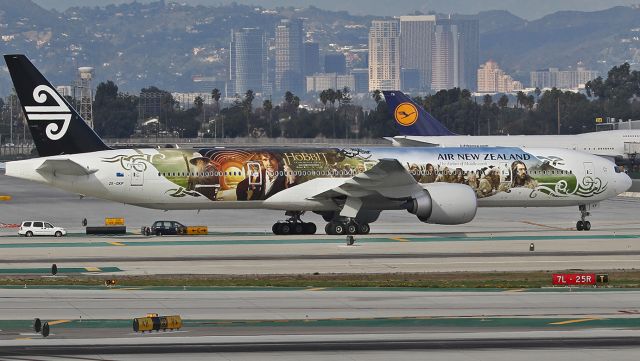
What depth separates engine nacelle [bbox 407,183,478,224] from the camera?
2389 inches

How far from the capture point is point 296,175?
6325cm

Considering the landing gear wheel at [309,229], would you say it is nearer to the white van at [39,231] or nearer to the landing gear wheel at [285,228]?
the landing gear wheel at [285,228]

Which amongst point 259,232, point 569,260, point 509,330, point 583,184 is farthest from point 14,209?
point 509,330

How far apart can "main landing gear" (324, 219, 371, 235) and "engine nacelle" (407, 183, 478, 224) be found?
3.07m

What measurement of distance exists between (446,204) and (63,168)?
17.6 meters

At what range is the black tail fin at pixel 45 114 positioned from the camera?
61812 mm

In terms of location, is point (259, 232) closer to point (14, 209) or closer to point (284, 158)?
point (284, 158)

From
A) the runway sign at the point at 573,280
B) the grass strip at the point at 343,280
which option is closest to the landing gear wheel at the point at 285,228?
the grass strip at the point at 343,280

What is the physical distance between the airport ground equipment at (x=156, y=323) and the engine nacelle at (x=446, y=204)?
28.5 metres

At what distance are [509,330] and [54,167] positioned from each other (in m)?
32.8

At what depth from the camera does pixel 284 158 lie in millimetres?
63938

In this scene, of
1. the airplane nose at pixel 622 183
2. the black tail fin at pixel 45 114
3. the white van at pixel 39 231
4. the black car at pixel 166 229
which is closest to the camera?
the black tail fin at pixel 45 114

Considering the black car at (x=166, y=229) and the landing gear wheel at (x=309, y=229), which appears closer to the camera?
the landing gear wheel at (x=309, y=229)

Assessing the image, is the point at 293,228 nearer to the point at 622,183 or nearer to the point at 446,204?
the point at 446,204
